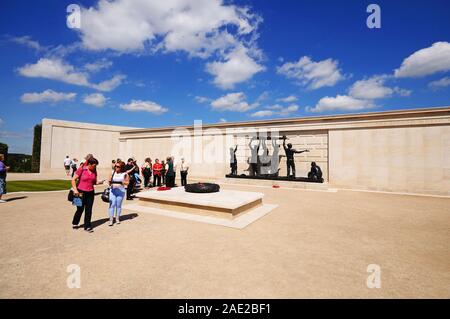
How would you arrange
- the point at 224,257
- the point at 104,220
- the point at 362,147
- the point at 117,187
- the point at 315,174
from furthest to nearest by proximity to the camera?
1. the point at 315,174
2. the point at 362,147
3. the point at 104,220
4. the point at 117,187
5. the point at 224,257

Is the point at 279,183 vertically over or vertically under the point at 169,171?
under

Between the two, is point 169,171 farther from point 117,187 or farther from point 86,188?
point 86,188

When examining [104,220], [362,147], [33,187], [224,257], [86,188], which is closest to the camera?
[224,257]

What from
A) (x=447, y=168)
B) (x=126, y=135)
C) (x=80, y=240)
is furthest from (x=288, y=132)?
(x=126, y=135)

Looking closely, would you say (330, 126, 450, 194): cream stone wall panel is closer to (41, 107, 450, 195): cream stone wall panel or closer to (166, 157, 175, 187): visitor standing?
(41, 107, 450, 195): cream stone wall panel

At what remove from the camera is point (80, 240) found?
4848mm

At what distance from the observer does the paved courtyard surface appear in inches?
122

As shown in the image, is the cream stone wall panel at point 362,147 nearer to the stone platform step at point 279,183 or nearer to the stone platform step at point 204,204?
the stone platform step at point 279,183

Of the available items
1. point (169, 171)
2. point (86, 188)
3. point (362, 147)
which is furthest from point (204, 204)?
point (362, 147)

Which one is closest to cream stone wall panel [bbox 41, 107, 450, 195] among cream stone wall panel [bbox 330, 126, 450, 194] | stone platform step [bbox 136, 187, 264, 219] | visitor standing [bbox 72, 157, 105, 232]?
cream stone wall panel [bbox 330, 126, 450, 194]

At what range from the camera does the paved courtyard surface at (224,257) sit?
3100 mm

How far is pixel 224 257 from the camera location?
4121 mm

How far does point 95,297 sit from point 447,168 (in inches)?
681

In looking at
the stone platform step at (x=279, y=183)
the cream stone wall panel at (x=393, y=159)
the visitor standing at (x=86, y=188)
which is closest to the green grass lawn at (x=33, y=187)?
the visitor standing at (x=86, y=188)
